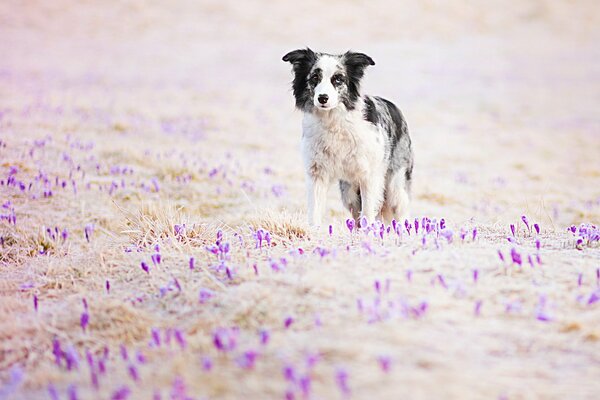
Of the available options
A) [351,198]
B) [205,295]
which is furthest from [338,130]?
[205,295]

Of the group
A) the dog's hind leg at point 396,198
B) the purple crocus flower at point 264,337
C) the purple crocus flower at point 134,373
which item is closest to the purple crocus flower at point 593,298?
the purple crocus flower at point 264,337

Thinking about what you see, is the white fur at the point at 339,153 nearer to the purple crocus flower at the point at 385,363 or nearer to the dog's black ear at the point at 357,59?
the dog's black ear at the point at 357,59

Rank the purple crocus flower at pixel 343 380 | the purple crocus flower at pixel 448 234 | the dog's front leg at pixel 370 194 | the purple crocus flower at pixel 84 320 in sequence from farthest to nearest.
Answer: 1. the dog's front leg at pixel 370 194
2. the purple crocus flower at pixel 448 234
3. the purple crocus flower at pixel 84 320
4. the purple crocus flower at pixel 343 380

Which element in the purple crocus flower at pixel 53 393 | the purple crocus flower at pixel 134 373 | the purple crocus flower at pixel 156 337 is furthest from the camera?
the purple crocus flower at pixel 156 337

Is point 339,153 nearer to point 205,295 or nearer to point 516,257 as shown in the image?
point 516,257

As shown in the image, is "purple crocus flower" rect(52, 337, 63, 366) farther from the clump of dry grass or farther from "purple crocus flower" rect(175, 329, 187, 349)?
the clump of dry grass

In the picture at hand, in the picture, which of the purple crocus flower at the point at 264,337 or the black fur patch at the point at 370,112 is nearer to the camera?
the purple crocus flower at the point at 264,337

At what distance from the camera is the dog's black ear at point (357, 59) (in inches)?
296

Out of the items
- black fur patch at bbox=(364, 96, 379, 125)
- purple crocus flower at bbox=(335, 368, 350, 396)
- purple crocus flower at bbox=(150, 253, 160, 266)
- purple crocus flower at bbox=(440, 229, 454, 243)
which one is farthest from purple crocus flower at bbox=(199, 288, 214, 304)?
black fur patch at bbox=(364, 96, 379, 125)

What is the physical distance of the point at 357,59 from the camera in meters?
7.57

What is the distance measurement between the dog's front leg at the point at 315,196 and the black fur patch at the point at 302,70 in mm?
885

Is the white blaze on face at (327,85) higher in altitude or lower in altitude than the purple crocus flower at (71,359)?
higher

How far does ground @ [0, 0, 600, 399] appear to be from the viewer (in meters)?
3.15

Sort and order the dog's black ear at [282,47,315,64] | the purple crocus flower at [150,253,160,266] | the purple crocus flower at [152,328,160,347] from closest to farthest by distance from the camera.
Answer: the purple crocus flower at [152,328,160,347], the purple crocus flower at [150,253,160,266], the dog's black ear at [282,47,315,64]
